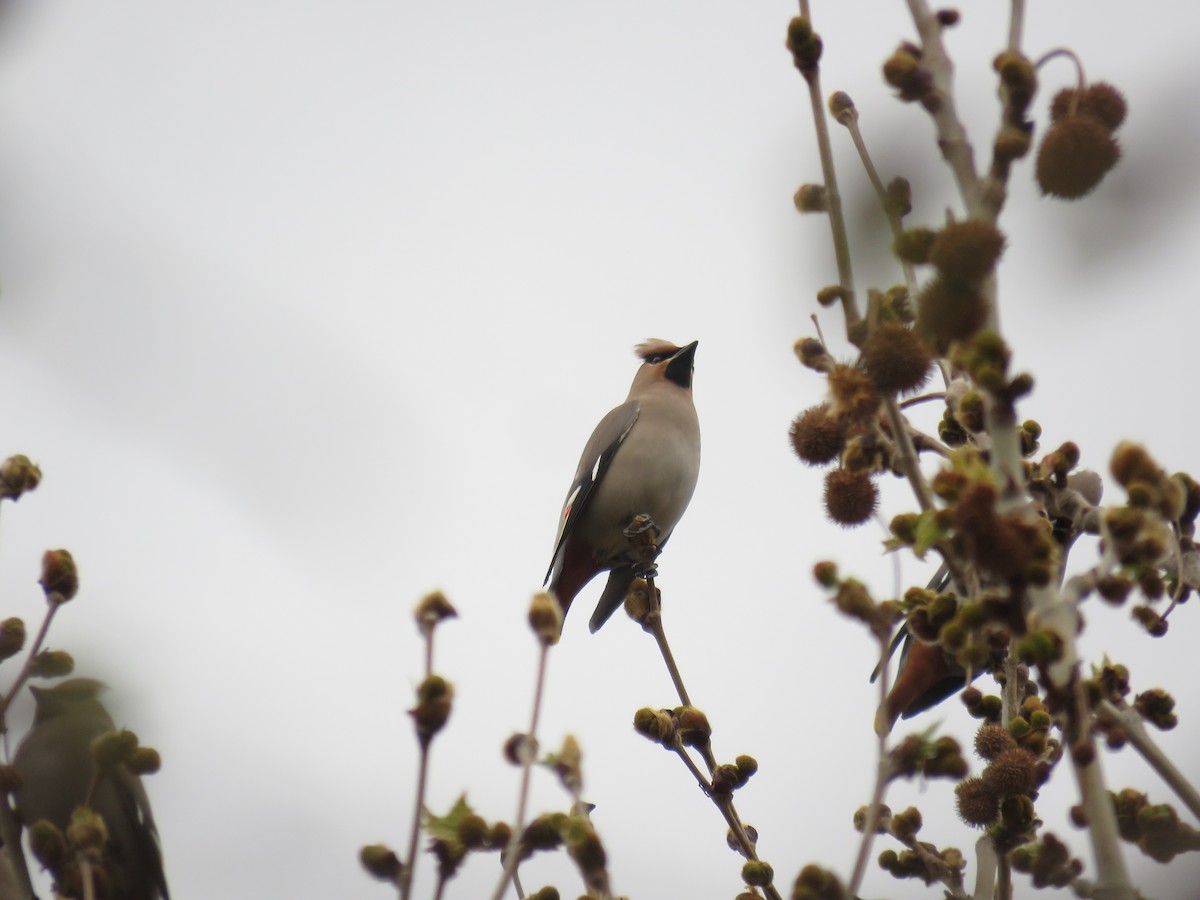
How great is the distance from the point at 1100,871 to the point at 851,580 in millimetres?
455

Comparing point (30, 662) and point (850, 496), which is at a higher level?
point (850, 496)

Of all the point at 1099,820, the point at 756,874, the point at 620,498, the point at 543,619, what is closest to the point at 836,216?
the point at 543,619

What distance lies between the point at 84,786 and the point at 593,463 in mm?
3872

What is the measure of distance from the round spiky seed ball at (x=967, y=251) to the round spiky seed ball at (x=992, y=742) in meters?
1.03

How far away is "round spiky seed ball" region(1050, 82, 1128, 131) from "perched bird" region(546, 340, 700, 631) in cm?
383

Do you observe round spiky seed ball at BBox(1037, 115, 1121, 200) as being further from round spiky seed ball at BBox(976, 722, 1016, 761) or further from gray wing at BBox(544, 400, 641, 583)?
gray wing at BBox(544, 400, 641, 583)

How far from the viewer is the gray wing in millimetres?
5890

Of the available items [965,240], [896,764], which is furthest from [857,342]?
[896,764]

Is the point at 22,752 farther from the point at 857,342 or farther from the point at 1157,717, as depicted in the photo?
the point at 1157,717

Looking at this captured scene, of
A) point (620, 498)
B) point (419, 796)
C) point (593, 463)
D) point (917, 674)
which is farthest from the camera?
point (593, 463)

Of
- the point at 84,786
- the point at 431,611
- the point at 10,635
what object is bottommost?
the point at 84,786

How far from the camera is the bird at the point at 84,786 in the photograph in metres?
2.12

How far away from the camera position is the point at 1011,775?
2.29m

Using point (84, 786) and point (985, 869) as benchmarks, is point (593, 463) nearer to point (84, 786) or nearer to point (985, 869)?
point (985, 869)
